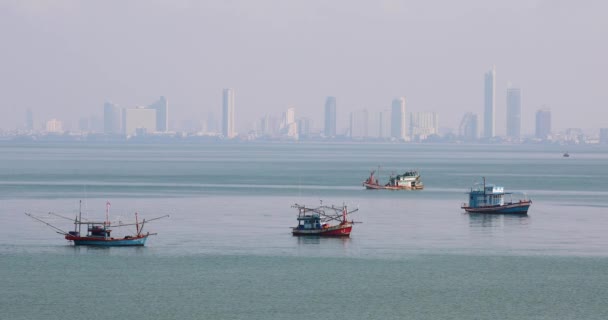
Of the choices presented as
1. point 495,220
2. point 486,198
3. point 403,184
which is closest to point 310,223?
point 495,220

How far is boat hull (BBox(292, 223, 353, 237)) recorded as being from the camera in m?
85.3

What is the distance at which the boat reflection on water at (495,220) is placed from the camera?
3871 inches

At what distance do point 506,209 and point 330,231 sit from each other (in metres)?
29.7

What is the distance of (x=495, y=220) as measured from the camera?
340 feet

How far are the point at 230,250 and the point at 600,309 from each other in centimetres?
2781

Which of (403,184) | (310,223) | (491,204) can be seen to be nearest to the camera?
(310,223)

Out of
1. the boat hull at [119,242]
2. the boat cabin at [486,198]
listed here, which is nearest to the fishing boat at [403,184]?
the boat cabin at [486,198]

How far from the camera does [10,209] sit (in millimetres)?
106000

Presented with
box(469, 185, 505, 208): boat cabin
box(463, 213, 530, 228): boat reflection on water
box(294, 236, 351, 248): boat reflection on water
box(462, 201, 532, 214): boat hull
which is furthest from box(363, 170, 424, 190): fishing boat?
box(294, 236, 351, 248): boat reflection on water

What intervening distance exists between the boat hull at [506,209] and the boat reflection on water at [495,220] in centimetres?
50

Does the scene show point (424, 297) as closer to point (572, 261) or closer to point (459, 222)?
point (572, 261)

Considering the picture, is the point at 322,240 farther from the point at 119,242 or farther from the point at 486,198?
the point at 486,198

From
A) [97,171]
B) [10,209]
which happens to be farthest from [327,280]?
[97,171]

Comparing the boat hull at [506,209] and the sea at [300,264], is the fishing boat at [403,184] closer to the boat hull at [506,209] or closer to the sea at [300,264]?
the sea at [300,264]
